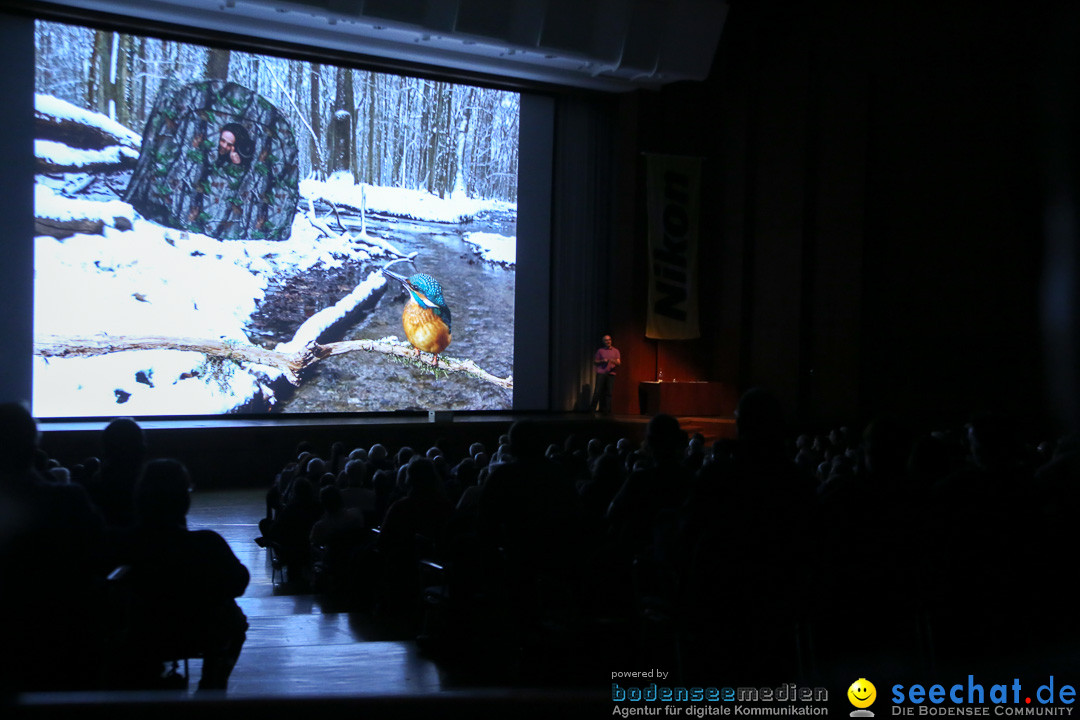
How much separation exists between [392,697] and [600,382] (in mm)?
10751

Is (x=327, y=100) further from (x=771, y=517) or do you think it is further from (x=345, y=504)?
(x=771, y=517)

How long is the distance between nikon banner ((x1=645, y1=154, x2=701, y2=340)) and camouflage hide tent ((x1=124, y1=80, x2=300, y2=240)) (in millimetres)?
4828

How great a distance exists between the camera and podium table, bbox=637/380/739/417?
1134cm

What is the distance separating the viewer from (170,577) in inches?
95.4

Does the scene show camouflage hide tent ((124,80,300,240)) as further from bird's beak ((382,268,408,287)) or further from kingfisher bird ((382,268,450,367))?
kingfisher bird ((382,268,450,367))

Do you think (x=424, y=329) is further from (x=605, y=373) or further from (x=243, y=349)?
(x=605, y=373)

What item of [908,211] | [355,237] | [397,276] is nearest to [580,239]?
[397,276]

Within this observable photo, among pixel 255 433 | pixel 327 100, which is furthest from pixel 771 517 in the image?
pixel 327 100

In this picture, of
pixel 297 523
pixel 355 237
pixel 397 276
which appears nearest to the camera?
pixel 297 523

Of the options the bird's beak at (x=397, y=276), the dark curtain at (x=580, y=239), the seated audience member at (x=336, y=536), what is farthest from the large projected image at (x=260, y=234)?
the seated audience member at (x=336, y=536)

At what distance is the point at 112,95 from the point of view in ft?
29.2

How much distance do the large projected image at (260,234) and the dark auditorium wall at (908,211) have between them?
3838mm

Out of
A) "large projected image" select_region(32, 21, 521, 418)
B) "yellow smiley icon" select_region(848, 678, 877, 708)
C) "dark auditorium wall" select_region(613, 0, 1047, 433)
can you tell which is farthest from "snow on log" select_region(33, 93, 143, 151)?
"yellow smiley icon" select_region(848, 678, 877, 708)

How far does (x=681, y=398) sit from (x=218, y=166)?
622 cm
